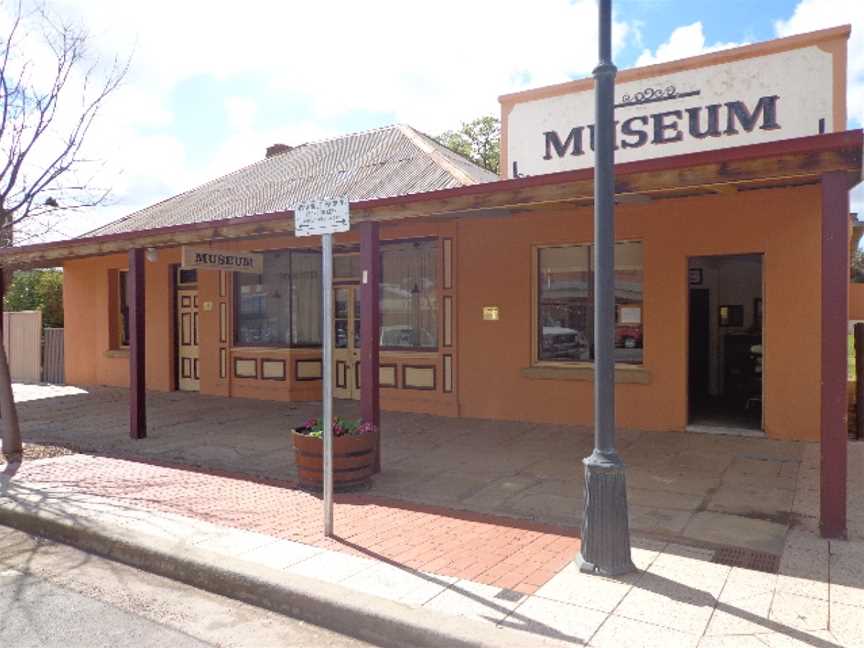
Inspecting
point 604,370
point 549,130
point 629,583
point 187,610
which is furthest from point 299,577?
point 549,130

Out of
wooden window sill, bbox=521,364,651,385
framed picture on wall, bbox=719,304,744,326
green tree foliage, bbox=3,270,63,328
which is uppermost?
green tree foliage, bbox=3,270,63,328

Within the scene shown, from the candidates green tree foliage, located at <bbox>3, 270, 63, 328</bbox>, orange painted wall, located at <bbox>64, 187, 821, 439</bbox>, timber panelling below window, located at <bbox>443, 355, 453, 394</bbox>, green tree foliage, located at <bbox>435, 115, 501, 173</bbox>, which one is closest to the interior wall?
orange painted wall, located at <bbox>64, 187, 821, 439</bbox>

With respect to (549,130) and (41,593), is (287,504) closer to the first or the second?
(41,593)

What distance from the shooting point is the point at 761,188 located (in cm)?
848

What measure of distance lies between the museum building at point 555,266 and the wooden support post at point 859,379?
23.3 inches

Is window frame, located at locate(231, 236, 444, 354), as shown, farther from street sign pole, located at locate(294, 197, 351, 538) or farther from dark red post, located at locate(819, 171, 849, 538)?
dark red post, located at locate(819, 171, 849, 538)

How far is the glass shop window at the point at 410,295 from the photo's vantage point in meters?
11.2

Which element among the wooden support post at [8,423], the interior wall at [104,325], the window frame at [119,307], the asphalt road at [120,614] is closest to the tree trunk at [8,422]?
the wooden support post at [8,423]

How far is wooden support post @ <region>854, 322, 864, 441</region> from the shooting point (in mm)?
8469

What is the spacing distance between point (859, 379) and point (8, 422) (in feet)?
34.5

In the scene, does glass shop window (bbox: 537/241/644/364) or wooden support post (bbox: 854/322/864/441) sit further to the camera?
glass shop window (bbox: 537/241/644/364)

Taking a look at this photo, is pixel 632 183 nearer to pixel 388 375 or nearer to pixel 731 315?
pixel 388 375

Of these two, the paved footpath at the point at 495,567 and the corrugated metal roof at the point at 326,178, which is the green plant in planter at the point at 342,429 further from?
the corrugated metal roof at the point at 326,178

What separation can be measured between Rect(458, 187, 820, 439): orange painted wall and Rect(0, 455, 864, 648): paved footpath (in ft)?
11.9
